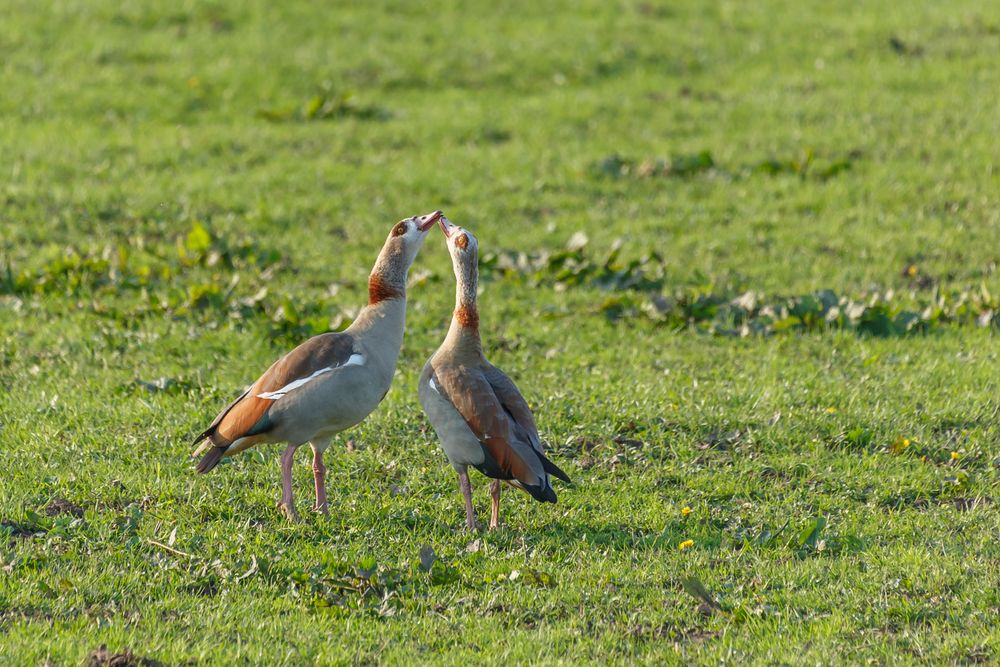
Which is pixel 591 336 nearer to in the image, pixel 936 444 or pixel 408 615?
pixel 936 444

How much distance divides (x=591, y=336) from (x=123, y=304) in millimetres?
4072

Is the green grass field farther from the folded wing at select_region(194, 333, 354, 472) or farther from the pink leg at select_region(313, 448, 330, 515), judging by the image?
the folded wing at select_region(194, 333, 354, 472)

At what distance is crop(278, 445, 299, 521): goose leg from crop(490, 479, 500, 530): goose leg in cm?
109

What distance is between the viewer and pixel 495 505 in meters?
7.18

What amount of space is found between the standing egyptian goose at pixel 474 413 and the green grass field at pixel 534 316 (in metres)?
0.37

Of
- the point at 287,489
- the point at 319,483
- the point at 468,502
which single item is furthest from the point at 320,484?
the point at 468,502

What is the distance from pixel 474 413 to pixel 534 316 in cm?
420

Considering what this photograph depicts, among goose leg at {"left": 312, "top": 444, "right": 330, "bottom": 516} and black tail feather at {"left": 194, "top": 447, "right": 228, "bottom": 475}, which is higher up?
black tail feather at {"left": 194, "top": 447, "right": 228, "bottom": 475}

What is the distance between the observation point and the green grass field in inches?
243

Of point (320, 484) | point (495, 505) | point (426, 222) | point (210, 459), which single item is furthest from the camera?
point (426, 222)

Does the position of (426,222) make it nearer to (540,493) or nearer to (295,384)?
(295,384)

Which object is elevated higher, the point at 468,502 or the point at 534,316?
the point at 468,502

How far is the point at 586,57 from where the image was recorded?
18.6 m

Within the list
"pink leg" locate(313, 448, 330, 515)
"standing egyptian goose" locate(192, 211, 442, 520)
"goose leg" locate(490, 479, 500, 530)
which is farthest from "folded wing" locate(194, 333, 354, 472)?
"goose leg" locate(490, 479, 500, 530)
